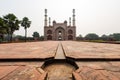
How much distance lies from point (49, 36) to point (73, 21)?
1343 centimetres

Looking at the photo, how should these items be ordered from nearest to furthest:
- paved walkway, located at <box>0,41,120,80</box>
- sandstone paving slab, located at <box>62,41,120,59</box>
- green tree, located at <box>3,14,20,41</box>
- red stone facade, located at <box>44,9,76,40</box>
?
paved walkway, located at <box>0,41,120,80</box>
sandstone paving slab, located at <box>62,41,120,59</box>
green tree, located at <box>3,14,20,41</box>
red stone facade, located at <box>44,9,76,40</box>

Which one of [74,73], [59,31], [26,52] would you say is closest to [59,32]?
[59,31]

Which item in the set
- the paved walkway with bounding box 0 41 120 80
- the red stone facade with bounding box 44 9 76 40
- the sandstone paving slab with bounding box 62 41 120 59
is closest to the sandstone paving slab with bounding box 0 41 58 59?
the paved walkway with bounding box 0 41 120 80

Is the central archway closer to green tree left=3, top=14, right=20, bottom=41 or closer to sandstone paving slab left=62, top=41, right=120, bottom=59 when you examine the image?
green tree left=3, top=14, right=20, bottom=41

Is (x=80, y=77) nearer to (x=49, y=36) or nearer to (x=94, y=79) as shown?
(x=94, y=79)

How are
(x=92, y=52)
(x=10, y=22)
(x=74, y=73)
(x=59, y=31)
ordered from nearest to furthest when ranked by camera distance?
(x=74, y=73) → (x=92, y=52) → (x=10, y=22) → (x=59, y=31)

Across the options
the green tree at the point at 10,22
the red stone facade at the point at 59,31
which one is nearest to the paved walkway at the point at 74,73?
the green tree at the point at 10,22

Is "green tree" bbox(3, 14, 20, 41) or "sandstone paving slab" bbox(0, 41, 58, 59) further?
Answer: "green tree" bbox(3, 14, 20, 41)

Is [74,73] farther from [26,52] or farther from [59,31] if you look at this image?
[59,31]

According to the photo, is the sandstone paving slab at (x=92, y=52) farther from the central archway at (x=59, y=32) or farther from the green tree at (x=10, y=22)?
the central archway at (x=59, y=32)

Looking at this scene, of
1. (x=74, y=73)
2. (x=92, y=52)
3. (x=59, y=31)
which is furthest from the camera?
(x=59, y=31)

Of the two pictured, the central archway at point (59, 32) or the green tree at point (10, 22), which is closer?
the green tree at point (10, 22)

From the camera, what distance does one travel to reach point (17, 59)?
12.6ft

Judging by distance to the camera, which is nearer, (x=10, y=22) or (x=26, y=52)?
(x=26, y=52)
